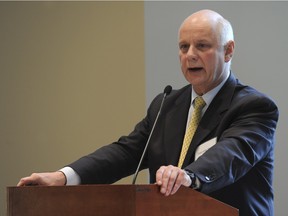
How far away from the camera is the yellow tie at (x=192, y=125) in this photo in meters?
2.29

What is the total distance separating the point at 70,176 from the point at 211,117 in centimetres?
67

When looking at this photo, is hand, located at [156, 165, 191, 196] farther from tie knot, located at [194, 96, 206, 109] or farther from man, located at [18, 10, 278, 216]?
tie knot, located at [194, 96, 206, 109]

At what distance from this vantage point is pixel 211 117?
230cm

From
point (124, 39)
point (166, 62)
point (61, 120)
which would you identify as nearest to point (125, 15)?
point (124, 39)

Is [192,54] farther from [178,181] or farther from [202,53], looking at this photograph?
[178,181]

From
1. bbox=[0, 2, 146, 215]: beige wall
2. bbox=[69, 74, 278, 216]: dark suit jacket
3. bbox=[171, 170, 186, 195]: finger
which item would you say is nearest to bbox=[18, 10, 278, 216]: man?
bbox=[69, 74, 278, 216]: dark suit jacket

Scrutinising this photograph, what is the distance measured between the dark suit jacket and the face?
86 mm

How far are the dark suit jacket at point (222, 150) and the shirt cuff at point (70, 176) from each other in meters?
0.03

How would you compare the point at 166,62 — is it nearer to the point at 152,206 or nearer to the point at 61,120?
the point at 61,120

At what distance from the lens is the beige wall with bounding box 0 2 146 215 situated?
3.82 meters

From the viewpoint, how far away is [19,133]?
396cm

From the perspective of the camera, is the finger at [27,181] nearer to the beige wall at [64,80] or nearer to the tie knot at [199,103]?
the tie knot at [199,103]

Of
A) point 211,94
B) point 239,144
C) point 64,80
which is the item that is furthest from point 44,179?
point 64,80

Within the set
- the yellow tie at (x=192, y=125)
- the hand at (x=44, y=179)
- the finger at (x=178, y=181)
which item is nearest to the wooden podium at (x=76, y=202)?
the finger at (x=178, y=181)
